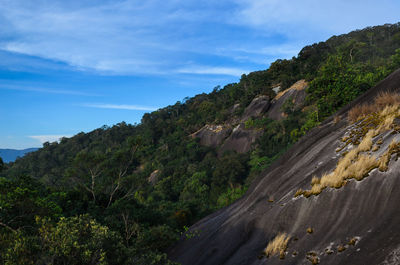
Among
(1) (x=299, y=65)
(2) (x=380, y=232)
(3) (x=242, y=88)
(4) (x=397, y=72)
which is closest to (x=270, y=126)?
(1) (x=299, y=65)

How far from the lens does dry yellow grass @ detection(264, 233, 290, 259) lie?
25.6 feet

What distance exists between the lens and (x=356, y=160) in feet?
27.9

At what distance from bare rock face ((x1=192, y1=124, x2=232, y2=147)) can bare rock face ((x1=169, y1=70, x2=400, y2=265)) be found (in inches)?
2364

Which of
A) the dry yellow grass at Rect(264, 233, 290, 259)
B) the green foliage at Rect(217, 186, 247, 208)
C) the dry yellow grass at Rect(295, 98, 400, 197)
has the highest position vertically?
the dry yellow grass at Rect(295, 98, 400, 197)

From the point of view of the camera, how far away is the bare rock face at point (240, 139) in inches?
2468

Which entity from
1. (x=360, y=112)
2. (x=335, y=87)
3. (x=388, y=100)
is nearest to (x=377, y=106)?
(x=388, y=100)

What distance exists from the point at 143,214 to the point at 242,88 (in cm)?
7455

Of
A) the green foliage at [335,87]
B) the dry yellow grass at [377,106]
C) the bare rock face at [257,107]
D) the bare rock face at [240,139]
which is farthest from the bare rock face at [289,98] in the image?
the dry yellow grass at [377,106]

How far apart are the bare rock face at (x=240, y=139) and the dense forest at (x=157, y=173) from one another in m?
2.01

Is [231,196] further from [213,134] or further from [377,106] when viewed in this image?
[377,106]

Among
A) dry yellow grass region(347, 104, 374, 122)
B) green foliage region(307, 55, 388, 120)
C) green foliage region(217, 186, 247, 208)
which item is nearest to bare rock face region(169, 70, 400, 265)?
dry yellow grass region(347, 104, 374, 122)

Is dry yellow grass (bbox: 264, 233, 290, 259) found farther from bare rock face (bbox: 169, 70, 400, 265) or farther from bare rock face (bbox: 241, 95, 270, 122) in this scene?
bare rock face (bbox: 241, 95, 270, 122)

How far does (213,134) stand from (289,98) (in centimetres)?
2734

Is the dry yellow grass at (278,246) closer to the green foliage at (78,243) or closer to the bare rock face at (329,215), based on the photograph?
the bare rock face at (329,215)
